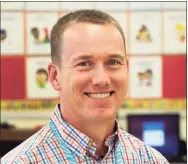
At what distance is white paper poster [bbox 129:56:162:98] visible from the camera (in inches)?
122

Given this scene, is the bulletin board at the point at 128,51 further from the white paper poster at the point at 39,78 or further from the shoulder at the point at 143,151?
the shoulder at the point at 143,151

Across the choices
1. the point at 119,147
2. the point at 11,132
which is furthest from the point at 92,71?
the point at 11,132

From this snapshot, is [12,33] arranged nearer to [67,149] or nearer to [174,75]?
[174,75]

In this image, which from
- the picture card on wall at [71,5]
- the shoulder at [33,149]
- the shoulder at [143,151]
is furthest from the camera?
the picture card on wall at [71,5]

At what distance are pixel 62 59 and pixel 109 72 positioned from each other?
0.53 feet

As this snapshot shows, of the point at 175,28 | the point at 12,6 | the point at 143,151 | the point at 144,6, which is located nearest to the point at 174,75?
the point at 175,28

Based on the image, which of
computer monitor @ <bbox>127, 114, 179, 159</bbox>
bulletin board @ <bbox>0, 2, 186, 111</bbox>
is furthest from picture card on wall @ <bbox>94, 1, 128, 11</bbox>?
computer monitor @ <bbox>127, 114, 179, 159</bbox>

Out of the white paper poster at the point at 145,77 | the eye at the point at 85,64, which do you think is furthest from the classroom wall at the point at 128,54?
the eye at the point at 85,64

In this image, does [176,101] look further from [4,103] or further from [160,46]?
[4,103]

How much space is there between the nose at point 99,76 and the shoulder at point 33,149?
220mm

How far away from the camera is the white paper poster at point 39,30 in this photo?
120 inches

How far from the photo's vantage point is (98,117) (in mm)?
1118

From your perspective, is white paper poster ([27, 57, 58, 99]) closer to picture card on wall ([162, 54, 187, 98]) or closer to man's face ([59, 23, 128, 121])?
picture card on wall ([162, 54, 187, 98])

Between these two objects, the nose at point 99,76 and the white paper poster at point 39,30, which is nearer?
the nose at point 99,76
